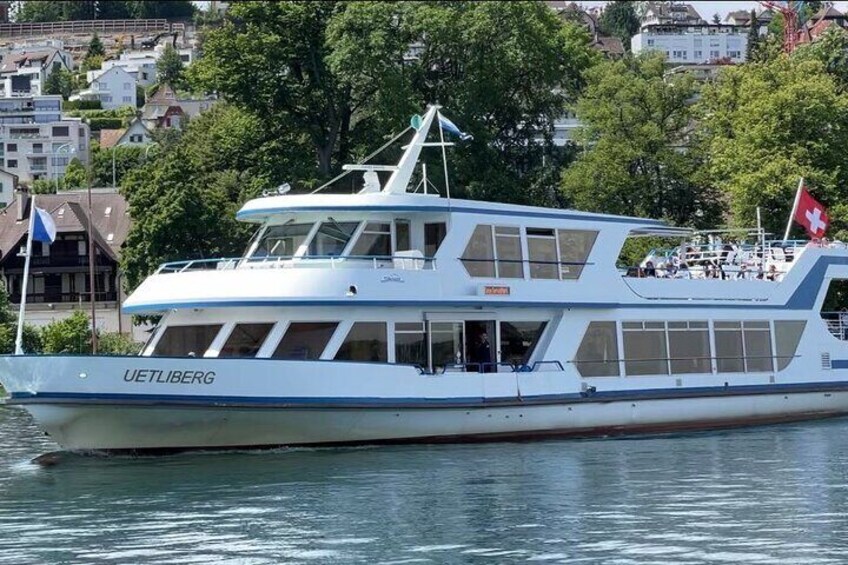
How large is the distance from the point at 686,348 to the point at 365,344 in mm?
7725

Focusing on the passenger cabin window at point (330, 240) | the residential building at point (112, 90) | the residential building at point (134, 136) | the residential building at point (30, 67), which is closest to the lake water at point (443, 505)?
the passenger cabin window at point (330, 240)

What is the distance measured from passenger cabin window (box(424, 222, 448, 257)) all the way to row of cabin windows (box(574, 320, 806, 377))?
3.64 meters

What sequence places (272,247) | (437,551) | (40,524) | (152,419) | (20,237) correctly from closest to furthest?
→ (437,551)
(40,524)
(152,419)
(272,247)
(20,237)

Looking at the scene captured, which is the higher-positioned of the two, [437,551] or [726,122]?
[726,122]

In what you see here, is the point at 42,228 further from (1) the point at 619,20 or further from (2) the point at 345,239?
(1) the point at 619,20

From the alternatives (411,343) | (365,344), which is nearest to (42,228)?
(365,344)

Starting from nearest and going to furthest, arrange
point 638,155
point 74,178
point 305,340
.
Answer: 1. point 305,340
2. point 638,155
3. point 74,178

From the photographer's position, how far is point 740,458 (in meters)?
28.0

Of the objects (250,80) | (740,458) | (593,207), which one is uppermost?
(250,80)

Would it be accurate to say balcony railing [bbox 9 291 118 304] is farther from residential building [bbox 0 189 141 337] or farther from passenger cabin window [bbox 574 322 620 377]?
passenger cabin window [bbox 574 322 620 377]

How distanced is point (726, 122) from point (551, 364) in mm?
30315

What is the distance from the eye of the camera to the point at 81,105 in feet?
497

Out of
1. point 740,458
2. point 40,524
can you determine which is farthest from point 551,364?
point 40,524

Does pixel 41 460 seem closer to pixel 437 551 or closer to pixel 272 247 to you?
pixel 272 247
